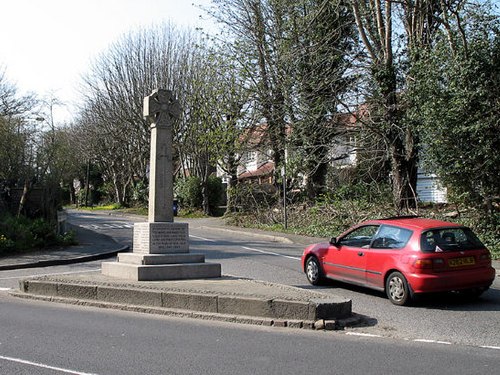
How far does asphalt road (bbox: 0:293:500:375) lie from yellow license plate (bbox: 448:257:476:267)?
2.62 metres

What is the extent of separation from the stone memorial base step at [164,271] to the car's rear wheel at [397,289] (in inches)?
137

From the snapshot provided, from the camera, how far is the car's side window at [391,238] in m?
9.51

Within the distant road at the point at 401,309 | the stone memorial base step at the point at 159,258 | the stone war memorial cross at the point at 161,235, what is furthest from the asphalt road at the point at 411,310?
the stone war memorial cross at the point at 161,235

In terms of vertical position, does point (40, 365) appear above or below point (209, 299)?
below

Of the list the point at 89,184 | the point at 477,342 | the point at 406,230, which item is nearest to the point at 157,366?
the point at 477,342

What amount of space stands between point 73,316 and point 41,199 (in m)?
14.2

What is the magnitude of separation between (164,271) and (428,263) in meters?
4.83

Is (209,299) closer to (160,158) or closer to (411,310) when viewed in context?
(411,310)

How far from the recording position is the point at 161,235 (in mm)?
10867

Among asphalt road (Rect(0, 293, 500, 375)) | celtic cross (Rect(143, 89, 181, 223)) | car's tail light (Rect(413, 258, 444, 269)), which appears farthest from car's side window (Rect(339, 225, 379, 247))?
celtic cross (Rect(143, 89, 181, 223))

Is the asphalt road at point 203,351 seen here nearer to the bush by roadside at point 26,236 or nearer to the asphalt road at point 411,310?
the asphalt road at point 411,310

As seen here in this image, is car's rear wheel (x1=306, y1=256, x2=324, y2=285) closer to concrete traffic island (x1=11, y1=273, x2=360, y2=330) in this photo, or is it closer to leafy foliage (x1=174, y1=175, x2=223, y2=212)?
concrete traffic island (x1=11, y1=273, x2=360, y2=330)

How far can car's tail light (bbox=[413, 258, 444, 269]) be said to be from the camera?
8.92 meters

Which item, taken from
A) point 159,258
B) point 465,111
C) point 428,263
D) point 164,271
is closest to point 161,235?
point 159,258
